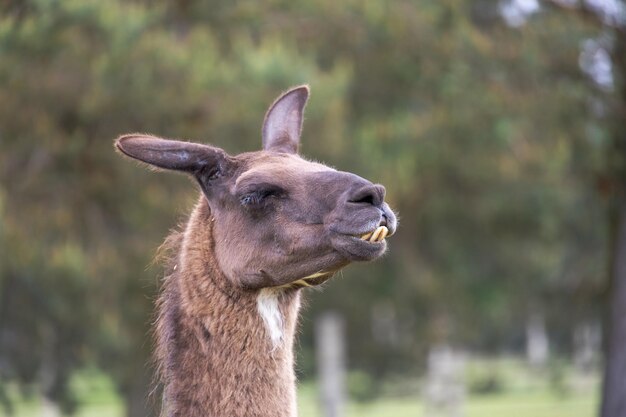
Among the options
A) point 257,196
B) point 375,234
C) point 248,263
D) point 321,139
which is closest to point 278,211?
point 257,196

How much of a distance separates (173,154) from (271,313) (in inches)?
31.8

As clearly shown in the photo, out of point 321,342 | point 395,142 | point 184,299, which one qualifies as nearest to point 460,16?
point 395,142

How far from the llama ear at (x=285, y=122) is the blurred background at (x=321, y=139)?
4.23 m

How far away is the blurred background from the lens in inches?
491

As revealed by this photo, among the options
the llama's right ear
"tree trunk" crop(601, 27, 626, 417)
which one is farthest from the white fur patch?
"tree trunk" crop(601, 27, 626, 417)

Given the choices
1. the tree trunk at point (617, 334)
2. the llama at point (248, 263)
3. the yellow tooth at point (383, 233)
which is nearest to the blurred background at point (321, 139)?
the tree trunk at point (617, 334)

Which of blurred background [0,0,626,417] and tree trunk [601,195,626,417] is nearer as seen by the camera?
tree trunk [601,195,626,417]

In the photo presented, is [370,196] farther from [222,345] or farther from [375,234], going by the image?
[222,345]

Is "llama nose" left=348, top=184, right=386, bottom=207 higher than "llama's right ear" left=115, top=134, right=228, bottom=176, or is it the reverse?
"llama's right ear" left=115, top=134, right=228, bottom=176

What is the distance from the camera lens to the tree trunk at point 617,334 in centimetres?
1127

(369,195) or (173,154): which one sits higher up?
(173,154)

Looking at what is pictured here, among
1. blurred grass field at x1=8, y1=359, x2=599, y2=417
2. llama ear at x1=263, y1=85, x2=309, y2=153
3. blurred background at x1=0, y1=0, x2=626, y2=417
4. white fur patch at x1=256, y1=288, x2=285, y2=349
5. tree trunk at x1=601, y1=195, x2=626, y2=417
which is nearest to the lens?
white fur patch at x1=256, y1=288, x2=285, y2=349

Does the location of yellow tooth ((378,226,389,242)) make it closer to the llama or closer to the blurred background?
the llama

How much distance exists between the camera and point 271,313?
5.23m
